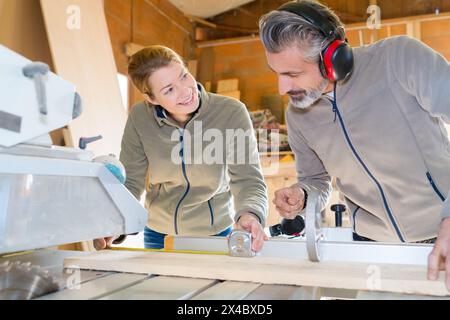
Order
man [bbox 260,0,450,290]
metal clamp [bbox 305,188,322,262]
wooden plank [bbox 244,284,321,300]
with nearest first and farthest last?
wooden plank [bbox 244,284,321,300] < metal clamp [bbox 305,188,322,262] < man [bbox 260,0,450,290]

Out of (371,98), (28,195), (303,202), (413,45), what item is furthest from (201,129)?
(28,195)

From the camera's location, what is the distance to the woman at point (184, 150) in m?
1.95

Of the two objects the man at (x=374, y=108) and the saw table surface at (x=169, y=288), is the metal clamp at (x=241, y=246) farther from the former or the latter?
the man at (x=374, y=108)

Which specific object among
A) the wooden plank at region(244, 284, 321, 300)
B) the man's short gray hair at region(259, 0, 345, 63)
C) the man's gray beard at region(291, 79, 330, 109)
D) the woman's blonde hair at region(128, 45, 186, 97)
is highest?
the woman's blonde hair at region(128, 45, 186, 97)

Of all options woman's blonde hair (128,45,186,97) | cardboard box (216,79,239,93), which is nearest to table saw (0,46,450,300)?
woman's blonde hair (128,45,186,97)

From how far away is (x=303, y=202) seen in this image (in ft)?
5.16

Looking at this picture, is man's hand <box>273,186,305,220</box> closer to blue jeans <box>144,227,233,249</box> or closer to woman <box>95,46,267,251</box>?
woman <box>95,46,267,251</box>

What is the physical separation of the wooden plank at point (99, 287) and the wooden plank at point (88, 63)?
89.6 inches

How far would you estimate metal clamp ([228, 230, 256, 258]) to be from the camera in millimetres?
1303

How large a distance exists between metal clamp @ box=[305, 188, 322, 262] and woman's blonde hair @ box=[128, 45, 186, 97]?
105 cm

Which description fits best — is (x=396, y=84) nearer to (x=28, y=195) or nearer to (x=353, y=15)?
(x=28, y=195)

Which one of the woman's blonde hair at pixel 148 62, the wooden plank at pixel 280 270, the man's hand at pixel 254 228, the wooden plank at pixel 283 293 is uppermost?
the woman's blonde hair at pixel 148 62

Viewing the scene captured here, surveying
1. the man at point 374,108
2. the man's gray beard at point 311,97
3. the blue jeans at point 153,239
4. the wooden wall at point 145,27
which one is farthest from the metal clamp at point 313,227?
the wooden wall at point 145,27

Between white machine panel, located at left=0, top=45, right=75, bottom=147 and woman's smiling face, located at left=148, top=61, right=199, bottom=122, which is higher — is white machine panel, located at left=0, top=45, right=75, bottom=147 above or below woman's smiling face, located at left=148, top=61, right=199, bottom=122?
below
